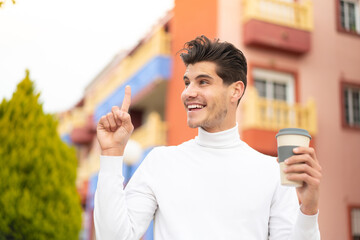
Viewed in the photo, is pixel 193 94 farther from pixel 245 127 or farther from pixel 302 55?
pixel 302 55

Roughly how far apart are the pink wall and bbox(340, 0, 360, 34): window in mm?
375

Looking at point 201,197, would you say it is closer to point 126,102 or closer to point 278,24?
point 126,102

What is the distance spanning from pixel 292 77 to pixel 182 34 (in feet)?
9.33

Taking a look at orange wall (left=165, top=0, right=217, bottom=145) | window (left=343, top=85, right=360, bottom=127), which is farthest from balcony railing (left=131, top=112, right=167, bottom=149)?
window (left=343, top=85, right=360, bottom=127)

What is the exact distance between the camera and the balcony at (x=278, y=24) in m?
10.7

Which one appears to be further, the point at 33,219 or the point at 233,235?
the point at 33,219

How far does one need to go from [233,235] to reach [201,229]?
0.15m

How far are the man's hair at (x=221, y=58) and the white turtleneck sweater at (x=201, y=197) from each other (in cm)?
29

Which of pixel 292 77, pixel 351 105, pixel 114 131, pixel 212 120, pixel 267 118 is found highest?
pixel 292 77

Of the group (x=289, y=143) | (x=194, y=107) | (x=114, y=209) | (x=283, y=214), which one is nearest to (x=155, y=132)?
(x=194, y=107)

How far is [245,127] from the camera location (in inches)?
396

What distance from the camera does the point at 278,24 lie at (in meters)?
11.0

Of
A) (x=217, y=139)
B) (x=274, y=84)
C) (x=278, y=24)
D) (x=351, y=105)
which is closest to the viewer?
(x=217, y=139)

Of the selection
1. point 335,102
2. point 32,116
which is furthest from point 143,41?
point 32,116
